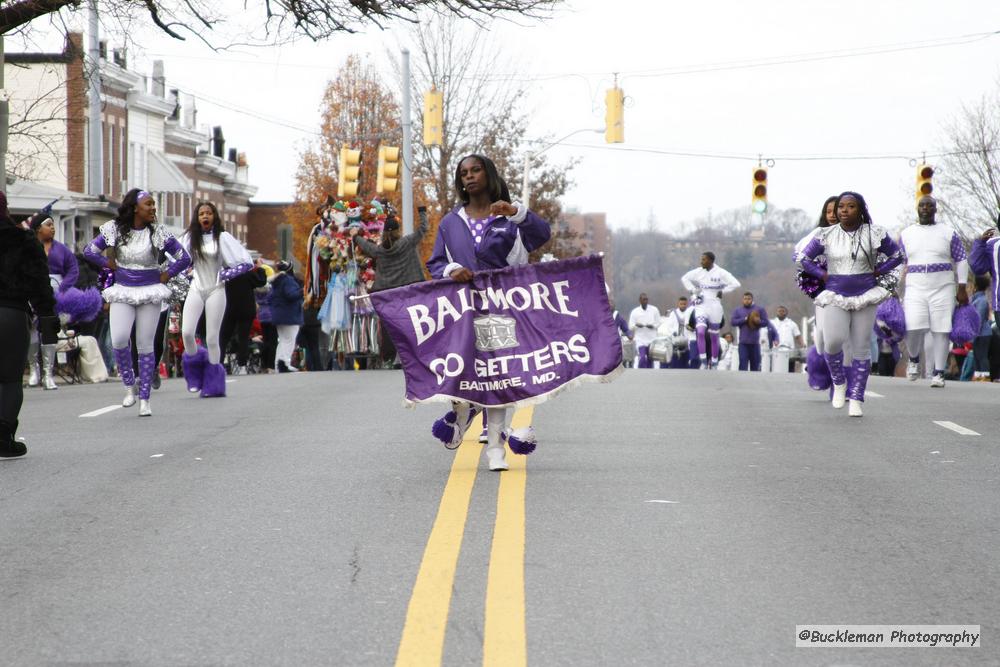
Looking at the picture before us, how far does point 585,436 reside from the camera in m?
12.3

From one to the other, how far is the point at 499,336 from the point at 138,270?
586 cm

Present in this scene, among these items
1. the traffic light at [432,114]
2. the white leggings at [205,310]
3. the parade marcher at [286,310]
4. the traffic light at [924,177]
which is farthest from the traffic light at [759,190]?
the white leggings at [205,310]

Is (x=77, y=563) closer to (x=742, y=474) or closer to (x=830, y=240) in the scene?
(x=742, y=474)

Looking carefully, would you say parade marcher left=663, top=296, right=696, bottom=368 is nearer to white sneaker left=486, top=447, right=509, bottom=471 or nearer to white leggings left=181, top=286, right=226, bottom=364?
white leggings left=181, top=286, right=226, bottom=364

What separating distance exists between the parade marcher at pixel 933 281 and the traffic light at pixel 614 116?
13.4m

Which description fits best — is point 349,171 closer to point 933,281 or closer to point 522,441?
point 933,281

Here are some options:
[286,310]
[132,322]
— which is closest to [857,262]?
[132,322]

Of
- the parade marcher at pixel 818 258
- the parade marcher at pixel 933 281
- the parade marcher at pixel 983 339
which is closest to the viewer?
the parade marcher at pixel 818 258

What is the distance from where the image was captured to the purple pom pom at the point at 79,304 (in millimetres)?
21312

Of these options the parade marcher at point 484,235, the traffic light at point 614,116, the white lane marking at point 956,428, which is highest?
the traffic light at point 614,116

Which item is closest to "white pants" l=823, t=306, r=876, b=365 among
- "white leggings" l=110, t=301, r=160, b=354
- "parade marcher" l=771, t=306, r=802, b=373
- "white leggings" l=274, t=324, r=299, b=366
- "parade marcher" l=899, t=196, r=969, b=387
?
"parade marcher" l=899, t=196, r=969, b=387

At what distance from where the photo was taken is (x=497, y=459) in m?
9.95

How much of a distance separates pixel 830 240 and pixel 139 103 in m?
46.1

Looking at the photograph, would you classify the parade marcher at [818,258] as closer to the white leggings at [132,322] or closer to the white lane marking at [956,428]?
the white lane marking at [956,428]
